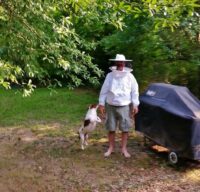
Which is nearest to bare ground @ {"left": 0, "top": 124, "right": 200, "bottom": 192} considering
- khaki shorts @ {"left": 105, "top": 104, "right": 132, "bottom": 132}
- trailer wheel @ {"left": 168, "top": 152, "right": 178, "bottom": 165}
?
trailer wheel @ {"left": 168, "top": 152, "right": 178, "bottom": 165}

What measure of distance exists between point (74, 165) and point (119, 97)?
133 centimetres

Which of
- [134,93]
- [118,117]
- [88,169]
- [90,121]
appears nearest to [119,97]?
[134,93]

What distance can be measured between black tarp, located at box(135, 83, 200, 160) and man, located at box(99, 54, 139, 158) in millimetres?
320

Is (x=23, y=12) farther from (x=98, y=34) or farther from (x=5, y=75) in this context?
(x=98, y=34)

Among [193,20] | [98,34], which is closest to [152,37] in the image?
[193,20]

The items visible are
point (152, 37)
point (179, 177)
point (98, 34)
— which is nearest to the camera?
point (179, 177)

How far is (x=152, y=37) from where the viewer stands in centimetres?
985

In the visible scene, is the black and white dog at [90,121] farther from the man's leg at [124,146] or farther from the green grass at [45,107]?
the green grass at [45,107]

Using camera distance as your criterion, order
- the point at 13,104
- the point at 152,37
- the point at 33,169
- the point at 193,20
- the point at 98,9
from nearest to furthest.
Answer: the point at 98,9 < the point at 33,169 < the point at 193,20 < the point at 152,37 < the point at 13,104

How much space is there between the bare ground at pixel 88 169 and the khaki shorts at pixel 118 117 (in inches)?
21.2

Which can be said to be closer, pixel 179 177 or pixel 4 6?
pixel 4 6

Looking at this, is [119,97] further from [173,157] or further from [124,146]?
[173,157]

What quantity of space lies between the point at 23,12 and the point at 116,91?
10.8 ft

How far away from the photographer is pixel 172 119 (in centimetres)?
662
